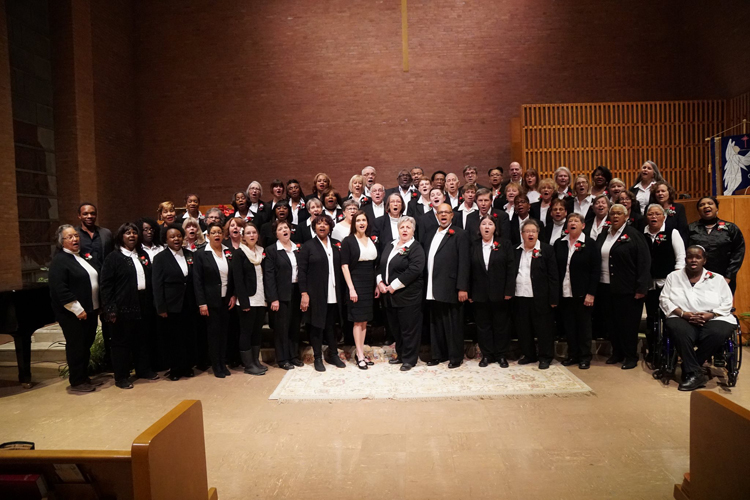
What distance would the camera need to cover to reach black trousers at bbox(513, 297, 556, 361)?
16.1 ft

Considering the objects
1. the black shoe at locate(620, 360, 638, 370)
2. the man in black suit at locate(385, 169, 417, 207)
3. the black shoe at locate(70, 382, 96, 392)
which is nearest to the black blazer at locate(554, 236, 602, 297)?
the black shoe at locate(620, 360, 638, 370)

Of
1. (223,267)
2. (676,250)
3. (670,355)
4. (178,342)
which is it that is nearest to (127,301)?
(178,342)

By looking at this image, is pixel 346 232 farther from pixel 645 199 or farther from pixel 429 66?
pixel 429 66

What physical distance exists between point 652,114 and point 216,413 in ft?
28.1

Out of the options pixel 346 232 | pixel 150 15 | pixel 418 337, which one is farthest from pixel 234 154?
pixel 418 337

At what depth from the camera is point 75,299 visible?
14.8 feet

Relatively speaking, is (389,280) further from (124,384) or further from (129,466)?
(129,466)

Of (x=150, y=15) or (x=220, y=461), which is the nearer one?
(x=220, y=461)

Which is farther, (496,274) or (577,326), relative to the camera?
(577,326)

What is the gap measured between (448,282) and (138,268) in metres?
2.89

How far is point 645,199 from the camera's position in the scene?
5.54 m

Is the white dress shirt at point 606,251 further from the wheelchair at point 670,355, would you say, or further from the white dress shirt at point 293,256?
the white dress shirt at point 293,256

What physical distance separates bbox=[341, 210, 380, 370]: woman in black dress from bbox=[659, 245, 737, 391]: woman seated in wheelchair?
2635 mm

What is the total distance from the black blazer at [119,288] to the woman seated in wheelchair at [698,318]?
15.3ft
